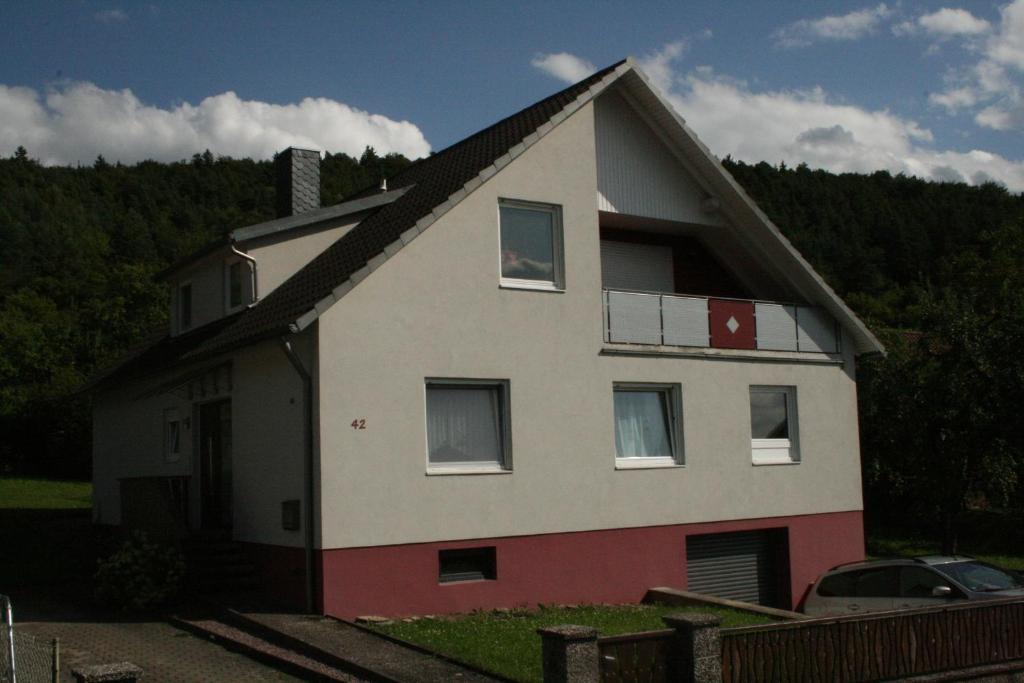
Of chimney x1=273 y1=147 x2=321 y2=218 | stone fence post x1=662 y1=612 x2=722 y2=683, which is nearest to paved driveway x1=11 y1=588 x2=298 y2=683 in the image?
stone fence post x1=662 y1=612 x2=722 y2=683

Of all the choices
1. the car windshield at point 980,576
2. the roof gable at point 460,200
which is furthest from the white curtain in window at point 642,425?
the car windshield at point 980,576

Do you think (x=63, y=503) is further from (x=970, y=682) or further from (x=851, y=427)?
(x=970, y=682)

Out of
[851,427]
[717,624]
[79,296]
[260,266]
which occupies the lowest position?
[717,624]

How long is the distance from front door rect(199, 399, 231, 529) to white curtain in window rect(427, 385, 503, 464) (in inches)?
160

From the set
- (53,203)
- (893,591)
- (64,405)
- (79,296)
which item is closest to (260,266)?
(893,591)

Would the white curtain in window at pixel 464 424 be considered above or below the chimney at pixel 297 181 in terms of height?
below

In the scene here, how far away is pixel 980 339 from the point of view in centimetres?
2406

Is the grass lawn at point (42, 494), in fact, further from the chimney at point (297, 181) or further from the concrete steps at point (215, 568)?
the concrete steps at point (215, 568)

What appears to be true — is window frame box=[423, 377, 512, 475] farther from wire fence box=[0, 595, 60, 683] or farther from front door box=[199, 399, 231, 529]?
wire fence box=[0, 595, 60, 683]

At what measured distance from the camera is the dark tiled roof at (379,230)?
47.6 ft

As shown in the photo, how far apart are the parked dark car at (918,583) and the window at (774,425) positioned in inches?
122

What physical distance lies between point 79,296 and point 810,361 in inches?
2423

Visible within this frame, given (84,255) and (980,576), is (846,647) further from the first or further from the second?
(84,255)

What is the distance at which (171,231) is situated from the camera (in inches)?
2739
